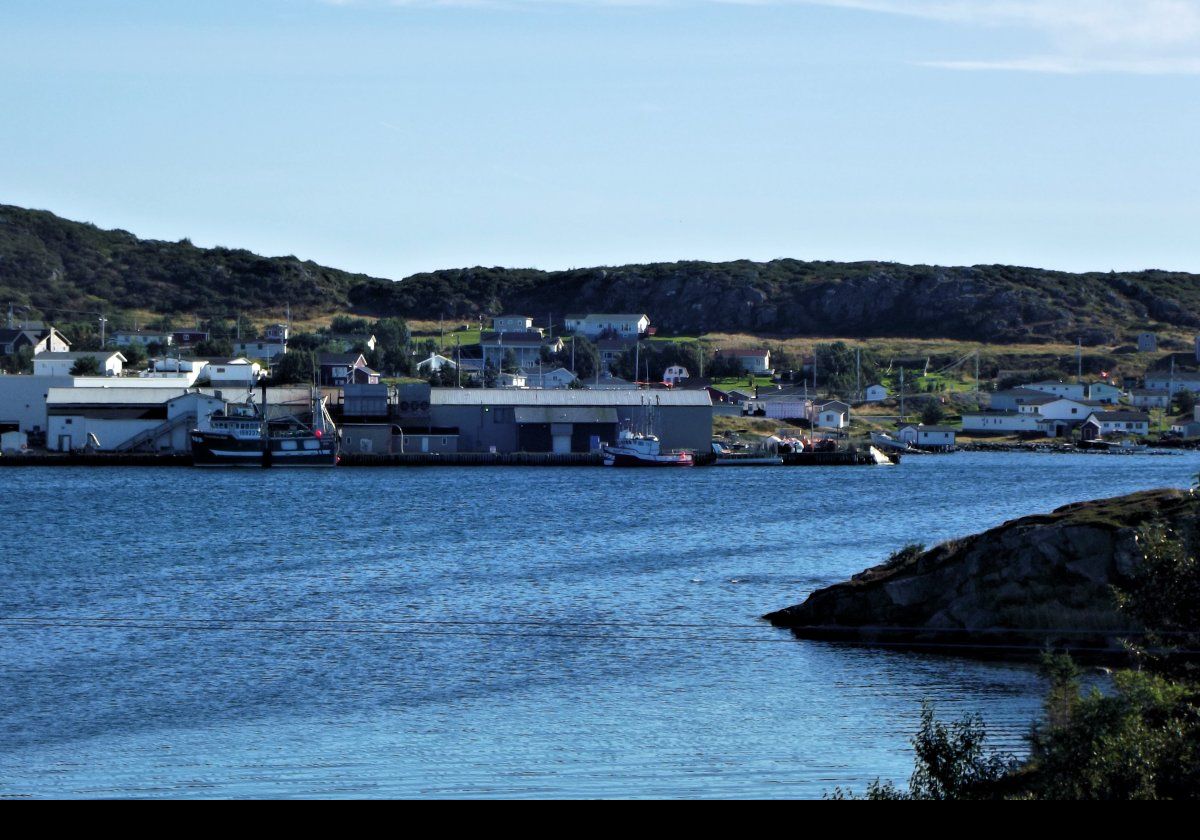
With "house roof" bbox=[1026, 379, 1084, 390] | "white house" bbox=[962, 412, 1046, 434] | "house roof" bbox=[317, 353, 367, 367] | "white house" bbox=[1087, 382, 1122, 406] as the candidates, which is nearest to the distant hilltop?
"house roof" bbox=[1026, 379, 1084, 390]

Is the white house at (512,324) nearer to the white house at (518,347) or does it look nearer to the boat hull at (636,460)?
the white house at (518,347)

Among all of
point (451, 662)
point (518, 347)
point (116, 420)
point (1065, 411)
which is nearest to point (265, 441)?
point (116, 420)

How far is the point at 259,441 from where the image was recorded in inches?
2849

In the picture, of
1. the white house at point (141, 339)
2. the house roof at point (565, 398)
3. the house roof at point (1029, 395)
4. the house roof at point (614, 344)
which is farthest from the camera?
the house roof at point (614, 344)

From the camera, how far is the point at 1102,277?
162m

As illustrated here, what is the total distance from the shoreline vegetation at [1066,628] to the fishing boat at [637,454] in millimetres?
46735

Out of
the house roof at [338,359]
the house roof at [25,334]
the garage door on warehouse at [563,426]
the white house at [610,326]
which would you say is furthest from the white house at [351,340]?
the garage door on warehouse at [563,426]

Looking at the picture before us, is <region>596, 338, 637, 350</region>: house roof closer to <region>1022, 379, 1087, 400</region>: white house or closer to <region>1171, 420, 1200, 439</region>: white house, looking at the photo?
<region>1022, 379, 1087, 400</region>: white house

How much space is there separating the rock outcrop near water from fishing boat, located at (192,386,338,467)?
5202 centimetres

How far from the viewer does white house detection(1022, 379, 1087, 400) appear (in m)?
102

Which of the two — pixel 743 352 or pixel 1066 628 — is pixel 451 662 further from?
pixel 743 352

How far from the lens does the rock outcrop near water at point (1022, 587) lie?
65.7ft

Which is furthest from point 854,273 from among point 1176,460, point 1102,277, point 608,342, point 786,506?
point 786,506

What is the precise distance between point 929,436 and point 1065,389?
18.9 metres
